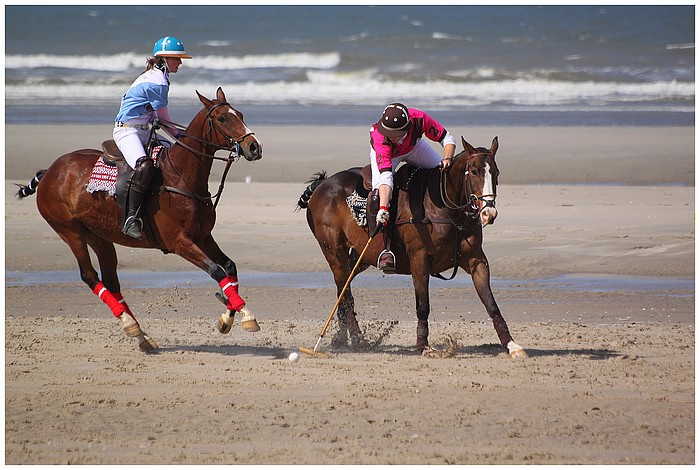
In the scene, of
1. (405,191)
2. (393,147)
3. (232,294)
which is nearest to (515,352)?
(405,191)

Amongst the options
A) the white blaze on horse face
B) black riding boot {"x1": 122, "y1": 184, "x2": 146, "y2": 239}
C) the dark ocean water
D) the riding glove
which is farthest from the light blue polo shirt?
the dark ocean water

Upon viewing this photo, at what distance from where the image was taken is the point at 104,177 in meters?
10.7

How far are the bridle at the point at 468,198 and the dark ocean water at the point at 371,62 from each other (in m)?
19.4

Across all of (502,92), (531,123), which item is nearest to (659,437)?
(531,123)

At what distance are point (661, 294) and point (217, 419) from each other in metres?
6.70

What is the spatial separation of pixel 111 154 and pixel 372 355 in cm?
311

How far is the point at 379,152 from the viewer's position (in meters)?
10.2

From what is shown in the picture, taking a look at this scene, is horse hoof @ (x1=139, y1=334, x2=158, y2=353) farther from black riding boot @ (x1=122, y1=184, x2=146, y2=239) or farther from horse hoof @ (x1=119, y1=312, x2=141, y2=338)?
black riding boot @ (x1=122, y1=184, x2=146, y2=239)

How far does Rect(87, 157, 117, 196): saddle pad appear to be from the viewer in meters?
10.6

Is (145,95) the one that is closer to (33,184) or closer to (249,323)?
(33,184)

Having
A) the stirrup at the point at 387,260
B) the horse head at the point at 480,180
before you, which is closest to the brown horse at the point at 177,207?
the stirrup at the point at 387,260

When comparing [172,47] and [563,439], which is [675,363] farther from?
[172,47]

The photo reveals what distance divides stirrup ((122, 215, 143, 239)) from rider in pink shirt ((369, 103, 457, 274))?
2195 mm

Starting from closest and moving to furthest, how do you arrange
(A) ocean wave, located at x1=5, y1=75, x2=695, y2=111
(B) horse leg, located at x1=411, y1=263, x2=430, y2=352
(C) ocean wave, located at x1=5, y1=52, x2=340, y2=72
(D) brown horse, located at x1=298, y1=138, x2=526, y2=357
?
1. (D) brown horse, located at x1=298, y1=138, x2=526, y2=357
2. (B) horse leg, located at x1=411, y1=263, x2=430, y2=352
3. (A) ocean wave, located at x1=5, y1=75, x2=695, y2=111
4. (C) ocean wave, located at x1=5, y1=52, x2=340, y2=72
